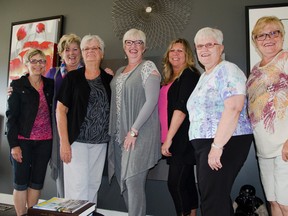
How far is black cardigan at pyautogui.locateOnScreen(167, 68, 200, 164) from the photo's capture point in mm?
1723

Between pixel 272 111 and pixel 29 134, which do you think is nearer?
pixel 272 111

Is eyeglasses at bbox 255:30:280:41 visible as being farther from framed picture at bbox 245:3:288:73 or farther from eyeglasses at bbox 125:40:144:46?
eyeglasses at bbox 125:40:144:46

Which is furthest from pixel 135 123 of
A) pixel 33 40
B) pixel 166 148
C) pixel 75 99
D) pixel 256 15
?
pixel 33 40

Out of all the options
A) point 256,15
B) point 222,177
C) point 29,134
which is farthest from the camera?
point 256,15

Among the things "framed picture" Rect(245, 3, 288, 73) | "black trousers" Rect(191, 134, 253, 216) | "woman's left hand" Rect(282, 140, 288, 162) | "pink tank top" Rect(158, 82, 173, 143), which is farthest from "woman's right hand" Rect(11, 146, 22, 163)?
"framed picture" Rect(245, 3, 288, 73)

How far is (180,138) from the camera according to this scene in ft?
5.78

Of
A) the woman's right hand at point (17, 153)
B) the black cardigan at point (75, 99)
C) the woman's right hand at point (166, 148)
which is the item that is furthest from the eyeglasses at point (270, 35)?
the woman's right hand at point (17, 153)

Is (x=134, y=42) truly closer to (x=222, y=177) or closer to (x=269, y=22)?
(x=269, y=22)

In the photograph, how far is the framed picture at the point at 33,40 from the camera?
9.32ft

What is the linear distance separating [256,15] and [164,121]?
1.20m

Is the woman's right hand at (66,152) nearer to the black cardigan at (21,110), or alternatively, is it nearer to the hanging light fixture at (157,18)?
the black cardigan at (21,110)

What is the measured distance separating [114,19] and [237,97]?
179 centimetres

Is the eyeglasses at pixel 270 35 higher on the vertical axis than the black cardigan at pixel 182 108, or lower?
higher

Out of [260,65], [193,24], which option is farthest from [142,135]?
[193,24]
